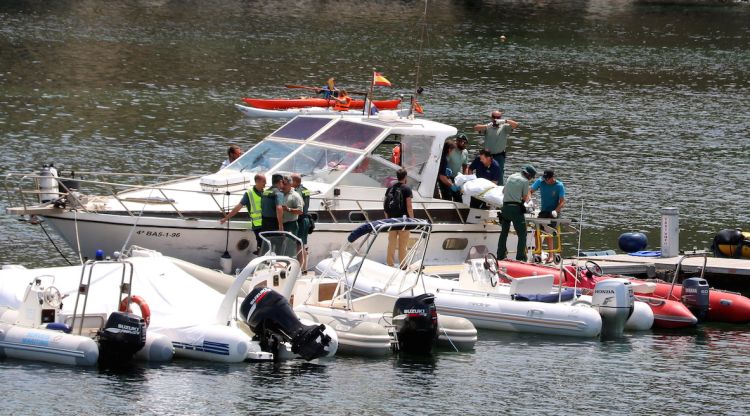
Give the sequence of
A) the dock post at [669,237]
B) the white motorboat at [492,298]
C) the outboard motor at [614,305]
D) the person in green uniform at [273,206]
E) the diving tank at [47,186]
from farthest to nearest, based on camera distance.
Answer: the dock post at [669,237]
the diving tank at [47,186]
the person in green uniform at [273,206]
the outboard motor at [614,305]
the white motorboat at [492,298]

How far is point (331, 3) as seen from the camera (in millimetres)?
79875

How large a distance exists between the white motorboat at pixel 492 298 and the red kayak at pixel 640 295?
3.89ft

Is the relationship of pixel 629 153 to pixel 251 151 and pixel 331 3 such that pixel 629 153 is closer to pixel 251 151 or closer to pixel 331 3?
pixel 251 151

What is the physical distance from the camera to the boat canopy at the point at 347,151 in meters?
22.8

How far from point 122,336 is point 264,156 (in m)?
7.17

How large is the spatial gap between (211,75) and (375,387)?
35.6 metres

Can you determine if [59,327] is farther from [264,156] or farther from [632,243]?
[632,243]

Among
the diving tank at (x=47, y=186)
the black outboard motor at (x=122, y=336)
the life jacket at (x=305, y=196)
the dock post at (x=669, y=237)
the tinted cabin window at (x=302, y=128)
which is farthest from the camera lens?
the dock post at (x=669, y=237)

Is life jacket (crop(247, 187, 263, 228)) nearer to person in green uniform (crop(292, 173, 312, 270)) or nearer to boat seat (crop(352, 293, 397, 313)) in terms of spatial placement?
person in green uniform (crop(292, 173, 312, 270))

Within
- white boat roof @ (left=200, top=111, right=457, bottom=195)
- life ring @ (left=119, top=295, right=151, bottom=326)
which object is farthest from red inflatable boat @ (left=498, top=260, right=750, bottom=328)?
life ring @ (left=119, top=295, right=151, bottom=326)

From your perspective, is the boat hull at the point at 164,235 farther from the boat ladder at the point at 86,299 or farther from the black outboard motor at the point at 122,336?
the black outboard motor at the point at 122,336

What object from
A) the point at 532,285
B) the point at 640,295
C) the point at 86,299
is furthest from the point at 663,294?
the point at 86,299

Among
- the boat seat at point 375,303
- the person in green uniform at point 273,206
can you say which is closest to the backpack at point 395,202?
the person in green uniform at point 273,206

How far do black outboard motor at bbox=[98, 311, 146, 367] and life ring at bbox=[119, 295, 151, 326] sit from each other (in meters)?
0.39
